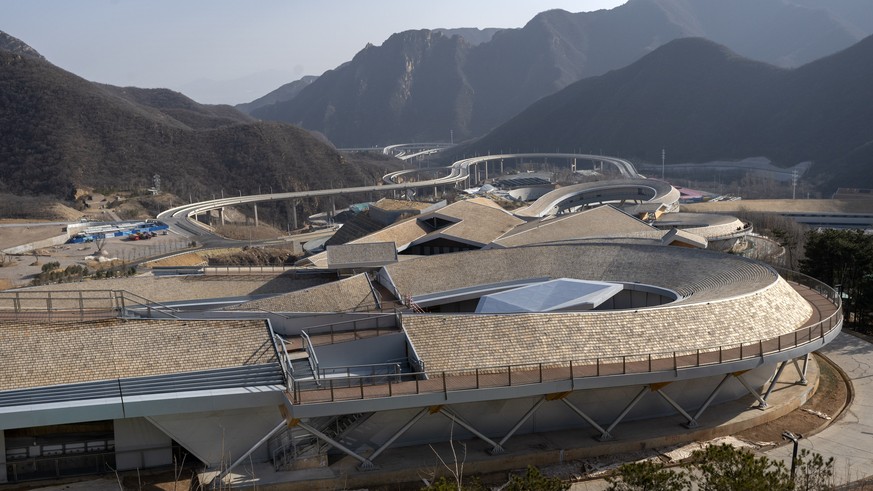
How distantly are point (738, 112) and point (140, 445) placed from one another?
168057mm

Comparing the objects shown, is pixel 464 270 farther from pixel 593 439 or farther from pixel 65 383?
pixel 65 383

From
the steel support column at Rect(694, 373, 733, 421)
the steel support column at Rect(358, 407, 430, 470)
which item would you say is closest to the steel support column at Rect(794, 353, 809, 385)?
the steel support column at Rect(694, 373, 733, 421)

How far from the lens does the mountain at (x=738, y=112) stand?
142 metres

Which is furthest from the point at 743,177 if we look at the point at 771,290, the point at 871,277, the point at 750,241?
the point at 771,290

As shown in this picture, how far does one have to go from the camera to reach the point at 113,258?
69000 millimetres

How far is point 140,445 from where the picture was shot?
72.7 ft

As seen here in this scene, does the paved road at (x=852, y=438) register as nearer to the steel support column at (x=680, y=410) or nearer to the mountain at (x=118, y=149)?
the steel support column at (x=680, y=410)

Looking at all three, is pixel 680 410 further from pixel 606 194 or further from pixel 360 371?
pixel 606 194

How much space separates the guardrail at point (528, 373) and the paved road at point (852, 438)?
302 centimetres

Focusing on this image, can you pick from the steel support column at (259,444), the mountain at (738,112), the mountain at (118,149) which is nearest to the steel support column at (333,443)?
the steel support column at (259,444)

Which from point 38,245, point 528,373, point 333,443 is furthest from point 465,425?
point 38,245

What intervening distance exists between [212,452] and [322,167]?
120329 millimetres

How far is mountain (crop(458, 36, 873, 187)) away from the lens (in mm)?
141500

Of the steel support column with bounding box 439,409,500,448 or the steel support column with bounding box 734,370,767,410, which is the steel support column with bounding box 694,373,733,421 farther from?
the steel support column with bounding box 439,409,500,448
